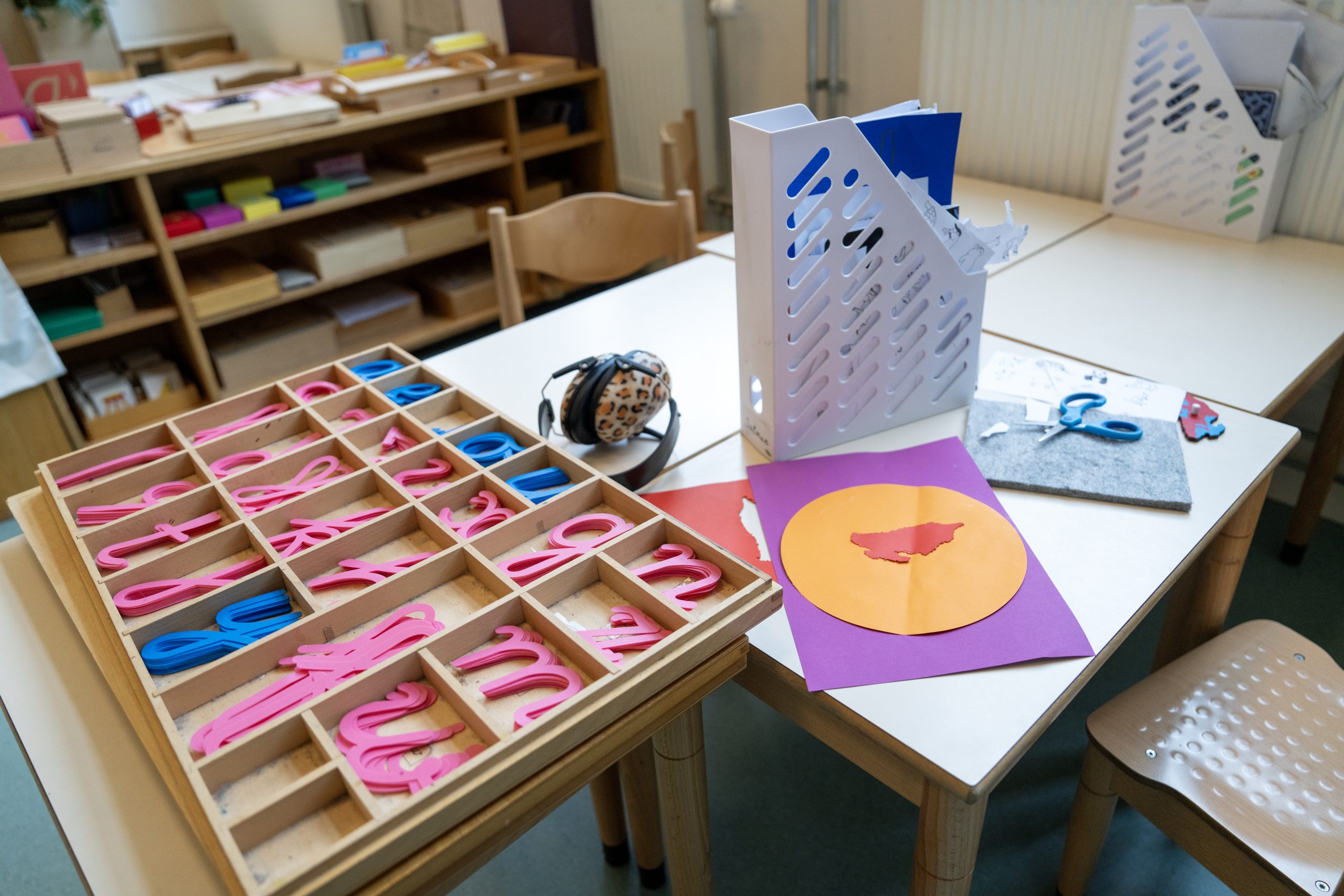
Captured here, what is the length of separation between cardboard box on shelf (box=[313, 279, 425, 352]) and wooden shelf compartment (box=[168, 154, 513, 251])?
0.89ft

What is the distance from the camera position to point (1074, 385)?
3.89ft

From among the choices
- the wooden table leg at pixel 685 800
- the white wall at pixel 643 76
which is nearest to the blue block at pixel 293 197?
the white wall at pixel 643 76

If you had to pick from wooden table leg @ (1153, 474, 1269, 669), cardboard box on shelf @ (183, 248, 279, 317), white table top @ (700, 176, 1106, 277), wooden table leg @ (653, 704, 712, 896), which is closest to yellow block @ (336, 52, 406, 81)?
cardboard box on shelf @ (183, 248, 279, 317)

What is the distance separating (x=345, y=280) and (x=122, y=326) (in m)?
0.61

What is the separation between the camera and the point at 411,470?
98 cm

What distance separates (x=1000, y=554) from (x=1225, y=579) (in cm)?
43

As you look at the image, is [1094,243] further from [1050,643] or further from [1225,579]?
[1050,643]

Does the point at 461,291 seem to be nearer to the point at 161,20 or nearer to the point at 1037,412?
the point at 1037,412

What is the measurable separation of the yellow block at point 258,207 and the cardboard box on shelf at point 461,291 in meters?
0.58

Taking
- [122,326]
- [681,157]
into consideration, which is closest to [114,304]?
[122,326]

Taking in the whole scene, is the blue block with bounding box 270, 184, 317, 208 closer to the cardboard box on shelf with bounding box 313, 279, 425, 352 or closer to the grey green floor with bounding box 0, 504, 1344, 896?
the cardboard box on shelf with bounding box 313, 279, 425, 352

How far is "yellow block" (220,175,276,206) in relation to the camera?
8.28ft

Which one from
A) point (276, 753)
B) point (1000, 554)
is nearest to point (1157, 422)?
point (1000, 554)

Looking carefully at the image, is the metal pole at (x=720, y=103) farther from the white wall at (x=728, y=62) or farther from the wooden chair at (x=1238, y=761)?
the wooden chair at (x=1238, y=761)
